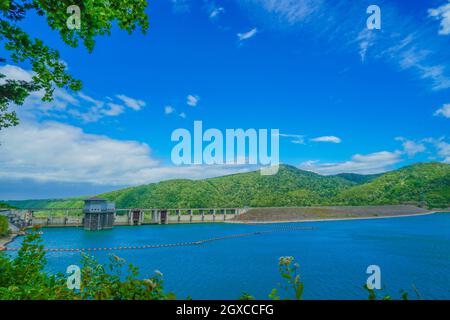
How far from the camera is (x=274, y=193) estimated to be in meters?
170

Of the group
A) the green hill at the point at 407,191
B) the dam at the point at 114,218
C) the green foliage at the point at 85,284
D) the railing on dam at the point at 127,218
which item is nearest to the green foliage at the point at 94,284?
the green foliage at the point at 85,284

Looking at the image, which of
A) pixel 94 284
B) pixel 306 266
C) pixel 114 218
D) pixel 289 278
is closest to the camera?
pixel 289 278

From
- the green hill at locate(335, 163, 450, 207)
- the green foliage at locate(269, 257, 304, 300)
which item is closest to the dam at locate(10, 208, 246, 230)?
the green hill at locate(335, 163, 450, 207)

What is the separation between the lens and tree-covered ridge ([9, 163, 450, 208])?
454ft

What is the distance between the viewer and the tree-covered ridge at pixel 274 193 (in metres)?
138

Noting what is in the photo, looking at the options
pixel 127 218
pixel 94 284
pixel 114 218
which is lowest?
pixel 127 218

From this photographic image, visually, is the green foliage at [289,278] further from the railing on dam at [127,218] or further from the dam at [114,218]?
the railing on dam at [127,218]

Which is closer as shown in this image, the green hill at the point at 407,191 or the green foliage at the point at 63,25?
the green foliage at the point at 63,25

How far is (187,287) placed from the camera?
2448cm

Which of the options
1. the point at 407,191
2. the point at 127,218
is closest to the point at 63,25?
the point at 127,218

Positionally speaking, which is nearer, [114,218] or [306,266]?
[306,266]

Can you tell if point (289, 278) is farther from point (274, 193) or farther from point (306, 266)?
point (274, 193)
